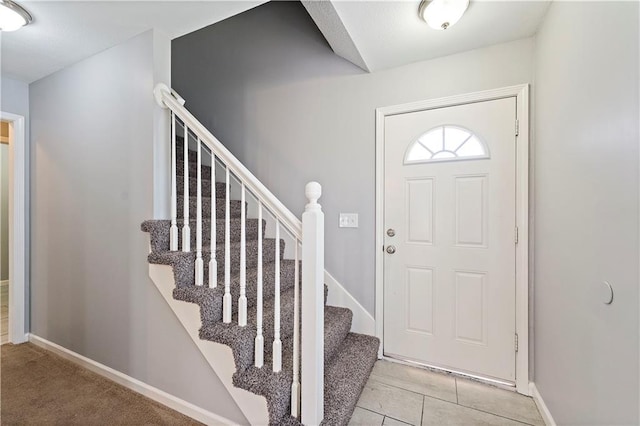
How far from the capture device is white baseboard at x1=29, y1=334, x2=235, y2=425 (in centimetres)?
150

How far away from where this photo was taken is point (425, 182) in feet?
6.52

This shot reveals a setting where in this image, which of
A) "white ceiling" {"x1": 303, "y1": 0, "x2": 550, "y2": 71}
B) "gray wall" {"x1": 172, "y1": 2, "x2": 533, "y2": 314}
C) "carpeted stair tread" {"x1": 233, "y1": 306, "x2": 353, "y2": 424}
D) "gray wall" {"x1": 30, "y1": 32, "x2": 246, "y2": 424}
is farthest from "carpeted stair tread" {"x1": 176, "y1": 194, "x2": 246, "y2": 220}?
"white ceiling" {"x1": 303, "y1": 0, "x2": 550, "y2": 71}

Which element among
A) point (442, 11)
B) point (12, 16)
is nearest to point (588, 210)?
point (442, 11)

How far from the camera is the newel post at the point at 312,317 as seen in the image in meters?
1.19

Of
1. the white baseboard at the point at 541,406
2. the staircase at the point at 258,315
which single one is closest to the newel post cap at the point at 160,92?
the staircase at the point at 258,315

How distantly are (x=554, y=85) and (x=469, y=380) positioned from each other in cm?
189

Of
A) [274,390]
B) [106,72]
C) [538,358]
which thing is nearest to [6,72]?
[106,72]

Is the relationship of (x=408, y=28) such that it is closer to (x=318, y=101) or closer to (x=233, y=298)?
(x=318, y=101)

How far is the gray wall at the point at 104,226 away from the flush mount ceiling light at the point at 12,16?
0.40 metres

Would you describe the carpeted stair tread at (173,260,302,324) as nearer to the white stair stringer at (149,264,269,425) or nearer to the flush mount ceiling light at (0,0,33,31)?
the white stair stringer at (149,264,269,425)

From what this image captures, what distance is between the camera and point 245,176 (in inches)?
54.1

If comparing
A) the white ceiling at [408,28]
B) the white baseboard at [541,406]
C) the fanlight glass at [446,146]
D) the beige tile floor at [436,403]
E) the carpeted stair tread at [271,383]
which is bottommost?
the beige tile floor at [436,403]

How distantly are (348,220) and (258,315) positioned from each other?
114cm

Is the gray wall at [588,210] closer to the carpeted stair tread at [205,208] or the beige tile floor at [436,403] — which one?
the beige tile floor at [436,403]
